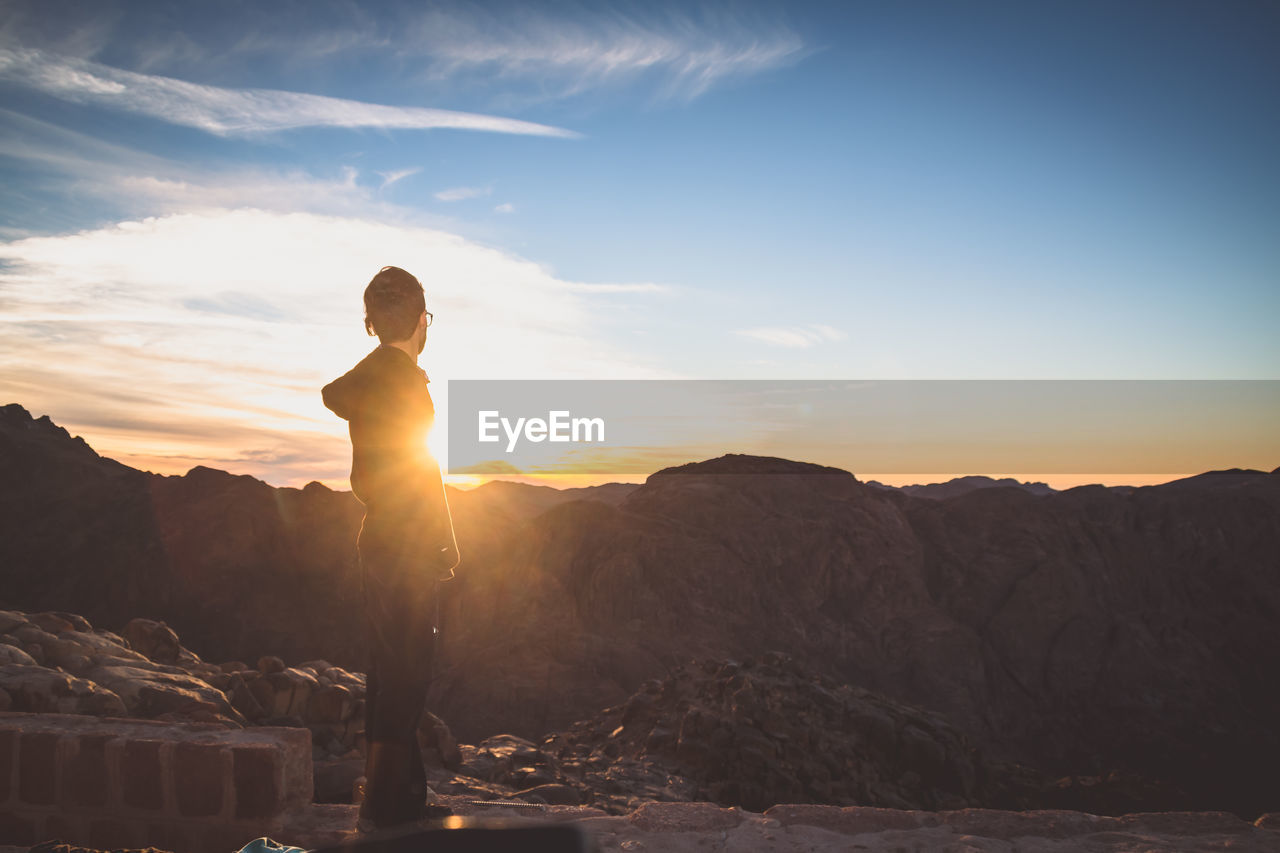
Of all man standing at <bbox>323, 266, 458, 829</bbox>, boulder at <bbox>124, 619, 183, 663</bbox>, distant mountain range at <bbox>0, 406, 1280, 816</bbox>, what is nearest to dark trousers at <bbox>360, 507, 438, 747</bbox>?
man standing at <bbox>323, 266, 458, 829</bbox>

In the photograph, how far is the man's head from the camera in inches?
118

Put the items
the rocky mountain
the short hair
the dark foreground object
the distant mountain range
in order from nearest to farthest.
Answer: the dark foreground object, the short hair, the distant mountain range, the rocky mountain

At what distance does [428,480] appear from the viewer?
2891mm

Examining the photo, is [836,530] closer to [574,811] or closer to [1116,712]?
[1116,712]

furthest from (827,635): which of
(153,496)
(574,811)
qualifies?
(574,811)

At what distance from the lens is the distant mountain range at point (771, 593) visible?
85.0 ft

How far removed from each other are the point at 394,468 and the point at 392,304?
22.7 inches

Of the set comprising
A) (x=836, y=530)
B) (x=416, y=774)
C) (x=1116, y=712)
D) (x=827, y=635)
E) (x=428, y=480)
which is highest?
(x=428, y=480)

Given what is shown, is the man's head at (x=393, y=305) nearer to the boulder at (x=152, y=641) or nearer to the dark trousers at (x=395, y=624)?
the dark trousers at (x=395, y=624)

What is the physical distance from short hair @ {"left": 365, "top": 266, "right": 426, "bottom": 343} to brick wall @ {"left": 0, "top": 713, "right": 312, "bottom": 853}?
156 centimetres

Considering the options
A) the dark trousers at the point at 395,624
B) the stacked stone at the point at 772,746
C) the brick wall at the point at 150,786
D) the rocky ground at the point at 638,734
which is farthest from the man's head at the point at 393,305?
the stacked stone at the point at 772,746

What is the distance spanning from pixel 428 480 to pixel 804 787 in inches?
432

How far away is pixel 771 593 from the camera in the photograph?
101 ft

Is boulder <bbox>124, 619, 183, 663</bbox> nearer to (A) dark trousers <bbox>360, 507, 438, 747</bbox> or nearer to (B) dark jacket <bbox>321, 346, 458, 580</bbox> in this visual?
(A) dark trousers <bbox>360, 507, 438, 747</bbox>
